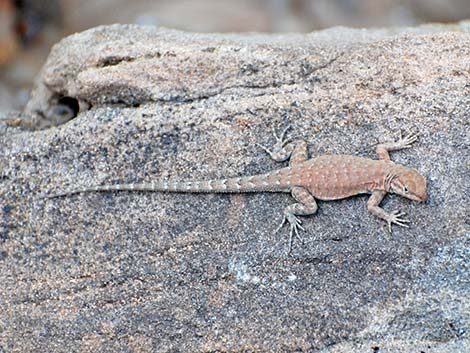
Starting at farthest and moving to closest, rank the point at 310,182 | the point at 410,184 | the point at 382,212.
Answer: the point at 310,182, the point at 382,212, the point at 410,184

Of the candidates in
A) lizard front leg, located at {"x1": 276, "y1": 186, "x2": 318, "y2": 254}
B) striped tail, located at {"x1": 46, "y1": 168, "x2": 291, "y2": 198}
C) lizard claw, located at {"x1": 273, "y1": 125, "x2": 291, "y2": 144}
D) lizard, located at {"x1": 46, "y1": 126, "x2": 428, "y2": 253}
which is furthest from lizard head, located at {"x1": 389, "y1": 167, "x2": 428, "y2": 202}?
lizard claw, located at {"x1": 273, "y1": 125, "x2": 291, "y2": 144}

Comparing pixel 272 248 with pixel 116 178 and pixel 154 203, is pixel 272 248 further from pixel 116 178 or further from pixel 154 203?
pixel 116 178

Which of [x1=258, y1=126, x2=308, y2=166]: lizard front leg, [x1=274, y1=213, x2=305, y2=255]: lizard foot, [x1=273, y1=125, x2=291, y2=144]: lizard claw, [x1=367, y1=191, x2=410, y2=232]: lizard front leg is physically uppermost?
[x1=273, y1=125, x2=291, y2=144]: lizard claw

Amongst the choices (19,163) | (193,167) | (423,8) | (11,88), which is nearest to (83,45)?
(19,163)

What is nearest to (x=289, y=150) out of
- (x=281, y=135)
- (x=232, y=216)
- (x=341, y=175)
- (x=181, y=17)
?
(x=281, y=135)

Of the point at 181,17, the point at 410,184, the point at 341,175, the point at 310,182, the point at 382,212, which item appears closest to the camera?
the point at 410,184

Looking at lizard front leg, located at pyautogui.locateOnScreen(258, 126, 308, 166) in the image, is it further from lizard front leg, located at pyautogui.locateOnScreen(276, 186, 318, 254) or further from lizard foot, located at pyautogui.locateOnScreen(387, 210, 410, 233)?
lizard foot, located at pyautogui.locateOnScreen(387, 210, 410, 233)

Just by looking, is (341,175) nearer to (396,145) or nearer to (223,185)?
(396,145)
